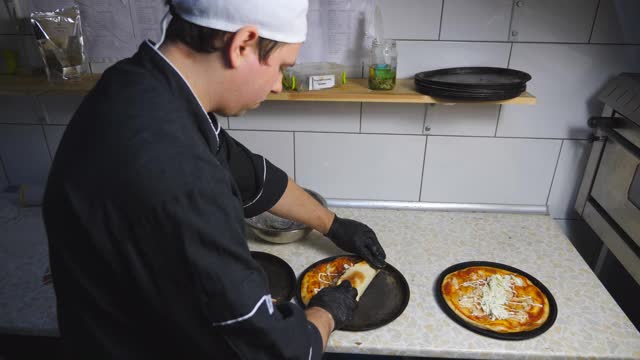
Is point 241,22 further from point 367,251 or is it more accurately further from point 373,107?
point 373,107

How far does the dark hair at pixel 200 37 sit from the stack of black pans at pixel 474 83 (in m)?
0.77

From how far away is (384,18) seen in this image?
5.17ft

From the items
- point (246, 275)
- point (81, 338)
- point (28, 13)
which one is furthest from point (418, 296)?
point (28, 13)

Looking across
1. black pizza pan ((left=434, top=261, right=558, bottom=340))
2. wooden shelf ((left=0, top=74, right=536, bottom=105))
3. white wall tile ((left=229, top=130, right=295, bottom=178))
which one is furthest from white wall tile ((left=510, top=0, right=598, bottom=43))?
white wall tile ((left=229, top=130, right=295, bottom=178))

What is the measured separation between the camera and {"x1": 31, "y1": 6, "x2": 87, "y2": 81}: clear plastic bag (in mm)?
1554

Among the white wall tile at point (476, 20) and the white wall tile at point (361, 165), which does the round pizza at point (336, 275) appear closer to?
the white wall tile at point (361, 165)

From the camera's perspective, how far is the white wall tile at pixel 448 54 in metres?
1.60

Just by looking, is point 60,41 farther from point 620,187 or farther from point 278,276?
point 620,187

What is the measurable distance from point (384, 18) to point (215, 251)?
116 cm

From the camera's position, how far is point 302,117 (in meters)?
1.76

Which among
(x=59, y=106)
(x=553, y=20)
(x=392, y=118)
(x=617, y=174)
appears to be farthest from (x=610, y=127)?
(x=59, y=106)

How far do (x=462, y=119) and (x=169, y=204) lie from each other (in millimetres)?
1321

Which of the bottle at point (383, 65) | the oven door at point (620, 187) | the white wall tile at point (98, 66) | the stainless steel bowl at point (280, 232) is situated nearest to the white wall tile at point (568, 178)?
the oven door at point (620, 187)

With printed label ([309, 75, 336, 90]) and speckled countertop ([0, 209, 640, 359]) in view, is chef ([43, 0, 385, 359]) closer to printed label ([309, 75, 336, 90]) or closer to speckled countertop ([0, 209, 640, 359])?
speckled countertop ([0, 209, 640, 359])
